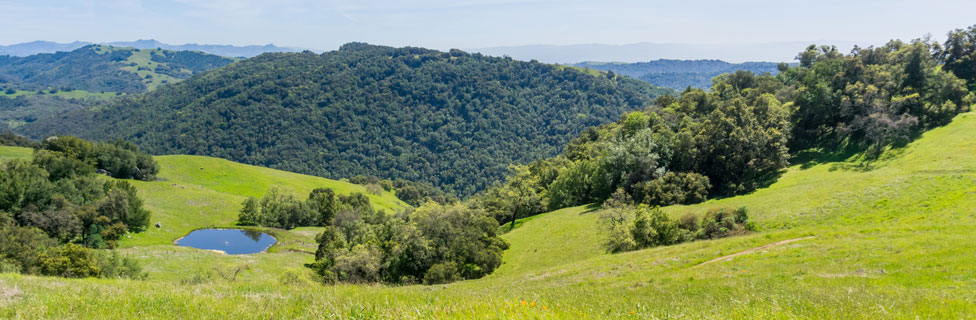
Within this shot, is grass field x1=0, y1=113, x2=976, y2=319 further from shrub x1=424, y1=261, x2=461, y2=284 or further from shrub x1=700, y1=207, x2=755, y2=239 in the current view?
shrub x1=424, y1=261, x2=461, y2=284

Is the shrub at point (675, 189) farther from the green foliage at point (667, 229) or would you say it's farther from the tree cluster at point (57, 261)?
the tree cluster at point (57, 261)

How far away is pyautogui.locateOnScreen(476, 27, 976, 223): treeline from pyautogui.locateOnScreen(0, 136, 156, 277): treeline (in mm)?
47521

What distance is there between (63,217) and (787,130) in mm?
87448

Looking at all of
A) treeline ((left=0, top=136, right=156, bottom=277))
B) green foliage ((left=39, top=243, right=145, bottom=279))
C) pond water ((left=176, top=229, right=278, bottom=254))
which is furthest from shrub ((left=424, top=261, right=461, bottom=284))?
pond water ((left=176, top=229, right=278, bottom=254))

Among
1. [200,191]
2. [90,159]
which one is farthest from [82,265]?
[90,159]

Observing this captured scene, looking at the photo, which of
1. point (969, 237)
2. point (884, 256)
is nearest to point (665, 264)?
point (884, 256)

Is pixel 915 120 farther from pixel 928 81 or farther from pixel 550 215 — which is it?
pixel 550 215

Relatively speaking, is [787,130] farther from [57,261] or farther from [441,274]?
[57,261]

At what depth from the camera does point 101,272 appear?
30.8 meters

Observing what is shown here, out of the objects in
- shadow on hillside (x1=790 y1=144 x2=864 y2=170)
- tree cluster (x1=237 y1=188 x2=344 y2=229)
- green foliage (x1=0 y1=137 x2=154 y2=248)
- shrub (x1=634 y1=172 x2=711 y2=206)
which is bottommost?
tree cluster (x1=237 y1=188 x2=344 y2=229)

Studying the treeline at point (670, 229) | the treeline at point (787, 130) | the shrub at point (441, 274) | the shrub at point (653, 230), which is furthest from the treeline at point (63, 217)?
the treeline at point (787, 130)

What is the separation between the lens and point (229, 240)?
200 feet

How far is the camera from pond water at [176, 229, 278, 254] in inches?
2209

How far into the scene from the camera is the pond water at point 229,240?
56116 millimetres
